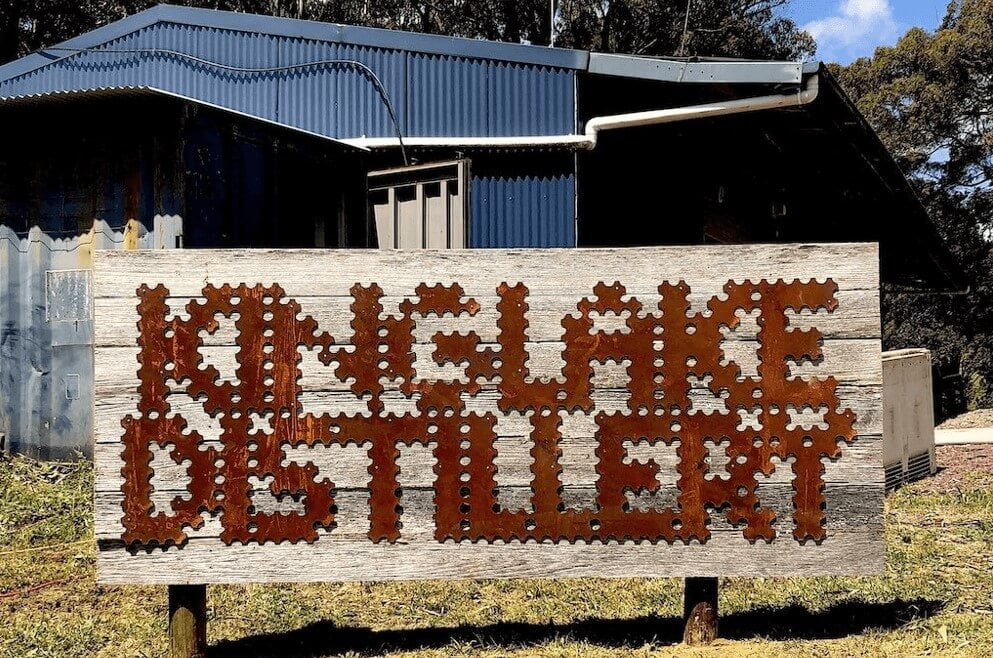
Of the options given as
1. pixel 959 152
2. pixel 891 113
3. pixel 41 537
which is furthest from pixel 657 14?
pixel 41 537

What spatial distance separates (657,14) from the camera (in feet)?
82.8

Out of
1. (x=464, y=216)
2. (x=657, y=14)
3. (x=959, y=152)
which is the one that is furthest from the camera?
(x=657, y=14)

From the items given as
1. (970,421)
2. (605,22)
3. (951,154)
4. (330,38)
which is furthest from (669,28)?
(330,38)

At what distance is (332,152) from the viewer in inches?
332

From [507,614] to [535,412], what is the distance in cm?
150

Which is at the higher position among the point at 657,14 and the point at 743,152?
the point at 657,14

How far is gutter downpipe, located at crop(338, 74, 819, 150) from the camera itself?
7.04 metres

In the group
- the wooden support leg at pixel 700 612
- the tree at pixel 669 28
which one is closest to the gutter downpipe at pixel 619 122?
the wooden support leg at pixel 700 612

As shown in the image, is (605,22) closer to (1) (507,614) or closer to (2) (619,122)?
(2) (619,122)

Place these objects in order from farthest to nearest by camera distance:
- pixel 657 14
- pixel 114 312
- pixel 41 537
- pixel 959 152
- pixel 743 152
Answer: pixel 657 14 < pixel 959 152 < pixel 743 152 < pixel 41 537 < pixel 114 312

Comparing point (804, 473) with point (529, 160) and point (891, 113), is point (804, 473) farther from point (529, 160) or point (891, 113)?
point (891, 113)

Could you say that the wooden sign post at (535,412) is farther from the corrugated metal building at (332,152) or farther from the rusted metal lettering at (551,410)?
the corrugated metal building at (332,152)

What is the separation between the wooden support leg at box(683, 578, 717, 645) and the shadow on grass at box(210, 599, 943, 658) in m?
0.16

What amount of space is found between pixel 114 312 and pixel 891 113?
23565 millimetres
